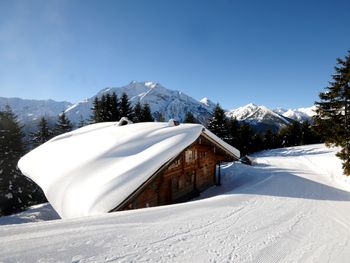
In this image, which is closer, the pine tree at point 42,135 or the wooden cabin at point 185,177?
the wooden cabin at point 185,177

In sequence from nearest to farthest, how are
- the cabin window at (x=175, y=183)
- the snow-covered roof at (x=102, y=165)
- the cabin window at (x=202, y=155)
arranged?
the snow-covered roof at (x=102, y=165) → the cabin window at (x=175, y=183) → the cabin window at (x=202, y=155)

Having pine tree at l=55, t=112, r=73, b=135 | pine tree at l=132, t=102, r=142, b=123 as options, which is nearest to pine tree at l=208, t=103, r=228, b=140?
pine tree at l=132, t=102, r=142, b=123

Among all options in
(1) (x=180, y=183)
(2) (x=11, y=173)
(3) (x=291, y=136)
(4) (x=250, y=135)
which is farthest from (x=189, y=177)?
(3) (x=291, y=136)

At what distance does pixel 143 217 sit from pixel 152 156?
502 cm

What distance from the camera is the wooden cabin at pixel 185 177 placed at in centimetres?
1218

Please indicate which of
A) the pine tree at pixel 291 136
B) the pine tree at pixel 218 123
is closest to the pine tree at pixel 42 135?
the pine tree at pixel 218 123

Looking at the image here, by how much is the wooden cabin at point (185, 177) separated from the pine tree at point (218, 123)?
21847 millimetres

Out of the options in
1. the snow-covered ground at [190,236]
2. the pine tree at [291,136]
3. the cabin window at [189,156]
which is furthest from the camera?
the pine tree at [291,136]

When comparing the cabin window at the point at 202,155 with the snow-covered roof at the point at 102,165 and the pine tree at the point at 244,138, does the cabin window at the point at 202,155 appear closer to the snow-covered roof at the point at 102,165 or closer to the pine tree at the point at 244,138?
the snow-covered roof at the point at 102,165

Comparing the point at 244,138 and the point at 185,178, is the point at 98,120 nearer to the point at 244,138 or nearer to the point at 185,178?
the point at 185,178

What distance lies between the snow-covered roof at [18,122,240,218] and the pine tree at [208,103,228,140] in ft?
84.6

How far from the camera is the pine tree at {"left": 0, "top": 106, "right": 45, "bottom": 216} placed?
2500cm

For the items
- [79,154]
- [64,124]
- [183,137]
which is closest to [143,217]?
[183,137]

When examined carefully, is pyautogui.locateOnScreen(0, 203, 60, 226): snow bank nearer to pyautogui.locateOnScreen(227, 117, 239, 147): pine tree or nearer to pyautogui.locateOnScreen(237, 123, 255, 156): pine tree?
pyautogui.locateOnScreen(227, 117, 239, 147): pine tree
